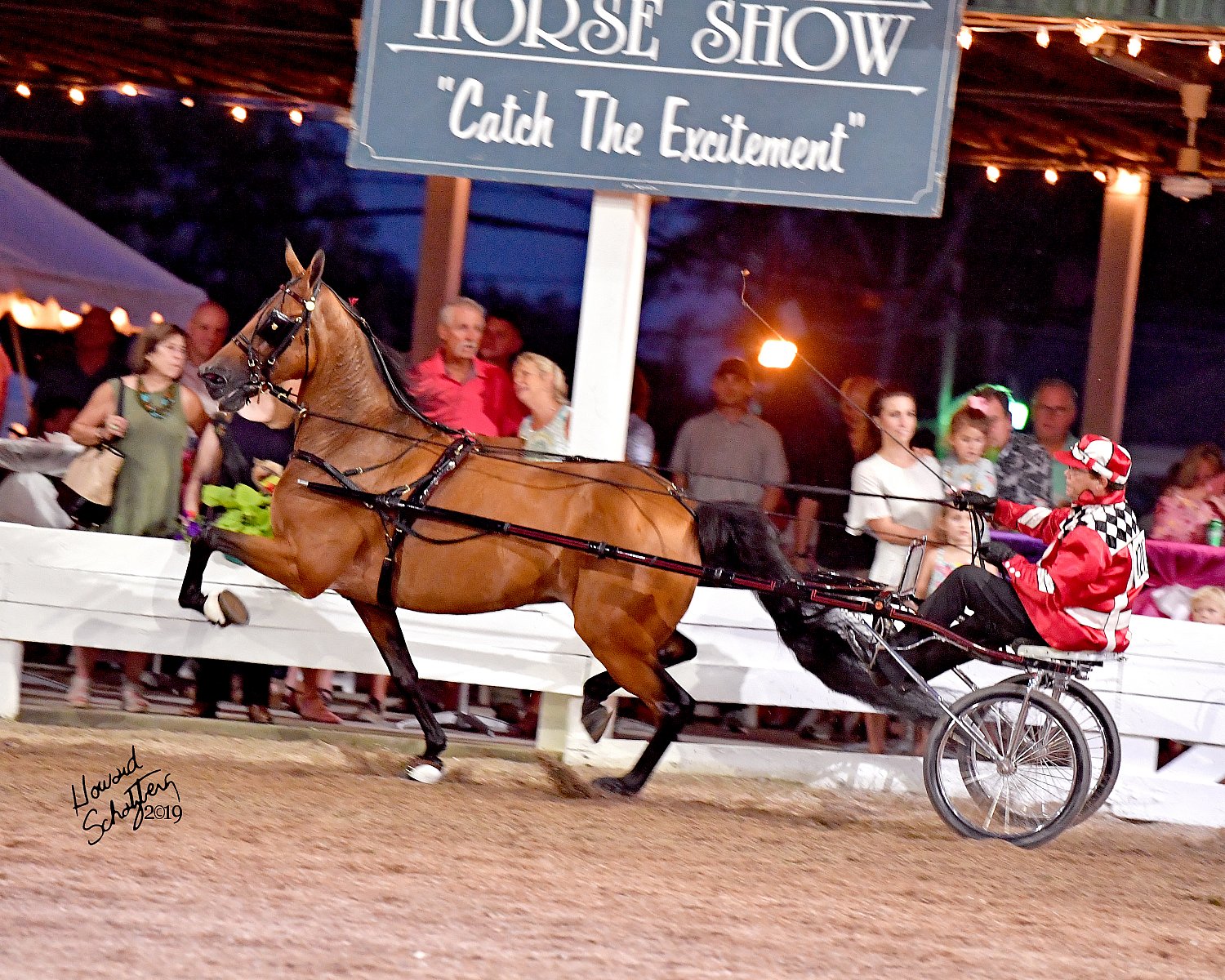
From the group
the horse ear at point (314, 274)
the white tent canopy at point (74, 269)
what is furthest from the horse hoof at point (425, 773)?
the white tent canopy at point (74, 269)

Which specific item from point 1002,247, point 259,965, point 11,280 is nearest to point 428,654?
point 259,965

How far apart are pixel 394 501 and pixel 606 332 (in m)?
1.46

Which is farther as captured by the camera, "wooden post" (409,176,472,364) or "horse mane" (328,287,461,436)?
"wooden post" (409,176,472,364)

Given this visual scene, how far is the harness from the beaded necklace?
143 cm

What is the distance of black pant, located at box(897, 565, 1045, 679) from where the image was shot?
5.82 metres

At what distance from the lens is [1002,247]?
12.9 metres

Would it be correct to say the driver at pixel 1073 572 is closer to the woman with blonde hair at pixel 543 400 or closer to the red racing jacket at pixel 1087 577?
the red racing jacket at pixel 1087 577

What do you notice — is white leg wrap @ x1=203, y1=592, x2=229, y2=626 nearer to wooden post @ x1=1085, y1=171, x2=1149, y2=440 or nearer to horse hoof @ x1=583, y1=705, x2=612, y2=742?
horse hoof @ x1=583, y1=705, x2=612, y2=742

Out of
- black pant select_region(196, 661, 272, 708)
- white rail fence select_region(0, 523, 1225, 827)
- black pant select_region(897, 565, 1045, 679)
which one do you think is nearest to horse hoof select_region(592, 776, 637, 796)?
white rail fence select_region(0, 523, 1225, 827)

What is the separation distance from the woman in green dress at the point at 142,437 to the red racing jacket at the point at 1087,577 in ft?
13.4

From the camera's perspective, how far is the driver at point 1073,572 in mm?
5660

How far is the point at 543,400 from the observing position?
24.1ft

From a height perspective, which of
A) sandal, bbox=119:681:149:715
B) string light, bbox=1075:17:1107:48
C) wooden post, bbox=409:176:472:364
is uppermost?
string light, bbox=1075:17:1107:48

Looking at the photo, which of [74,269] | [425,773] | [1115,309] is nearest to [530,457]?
[425,773]
